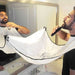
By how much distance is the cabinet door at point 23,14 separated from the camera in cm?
135

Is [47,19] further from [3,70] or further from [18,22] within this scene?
[3,70]

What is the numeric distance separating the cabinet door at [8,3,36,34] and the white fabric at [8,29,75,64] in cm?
34

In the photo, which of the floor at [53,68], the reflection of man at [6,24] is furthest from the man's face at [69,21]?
the floor at [53,68]

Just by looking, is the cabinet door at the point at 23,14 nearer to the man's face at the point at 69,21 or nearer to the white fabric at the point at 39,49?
the white fabric at the point at 39,49

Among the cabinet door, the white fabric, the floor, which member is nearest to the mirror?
the cabinet door

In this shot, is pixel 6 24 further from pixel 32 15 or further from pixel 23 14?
pixel 32 15

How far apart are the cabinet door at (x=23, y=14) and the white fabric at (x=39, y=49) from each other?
1.10 feet

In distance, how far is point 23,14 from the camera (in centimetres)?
148

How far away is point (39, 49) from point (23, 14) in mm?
571

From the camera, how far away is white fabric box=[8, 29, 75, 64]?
40.9 inches

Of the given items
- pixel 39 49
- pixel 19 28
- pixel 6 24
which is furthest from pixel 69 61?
pixel 6 24

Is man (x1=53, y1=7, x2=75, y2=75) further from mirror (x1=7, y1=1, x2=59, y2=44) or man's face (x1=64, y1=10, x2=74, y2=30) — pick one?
mirror (x1=7, y1=1, x2=59, y2=44)

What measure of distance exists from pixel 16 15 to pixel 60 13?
106 centimetres

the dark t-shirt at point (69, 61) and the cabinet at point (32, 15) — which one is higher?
the cabinet at point (32, 15)
